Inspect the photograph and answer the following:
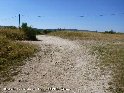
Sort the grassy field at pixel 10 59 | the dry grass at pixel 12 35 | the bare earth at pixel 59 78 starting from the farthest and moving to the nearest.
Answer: the dry grass at pixel 12 35 < the grassy field at pixel 10 59 < the bare earth at pixel 59 78

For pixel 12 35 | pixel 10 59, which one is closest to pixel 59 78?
pixel 10 59

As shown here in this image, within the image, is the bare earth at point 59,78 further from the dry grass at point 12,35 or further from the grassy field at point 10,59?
the dry grass at point 12,35

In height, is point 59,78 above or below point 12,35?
below

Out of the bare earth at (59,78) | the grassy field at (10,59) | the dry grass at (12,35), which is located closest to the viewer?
the bare earth at (59,78)

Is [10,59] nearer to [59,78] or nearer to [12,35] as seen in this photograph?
[59,78]

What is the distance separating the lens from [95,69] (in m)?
17.1

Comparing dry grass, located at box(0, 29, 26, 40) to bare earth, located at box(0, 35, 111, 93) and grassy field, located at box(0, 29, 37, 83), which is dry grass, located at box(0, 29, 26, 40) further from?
bare earth, located at box(0, 35, 111, 93)

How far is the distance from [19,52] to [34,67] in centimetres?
417

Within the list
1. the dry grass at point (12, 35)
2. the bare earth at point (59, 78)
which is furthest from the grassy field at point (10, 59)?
the dry grass at point (12, 35)

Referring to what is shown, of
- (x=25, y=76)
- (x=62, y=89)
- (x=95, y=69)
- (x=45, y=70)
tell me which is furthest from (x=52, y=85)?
(x=95, y=69)

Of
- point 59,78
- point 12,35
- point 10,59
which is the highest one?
point 12,35

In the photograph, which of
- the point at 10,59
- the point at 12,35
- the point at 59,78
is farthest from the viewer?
the point at 12,35

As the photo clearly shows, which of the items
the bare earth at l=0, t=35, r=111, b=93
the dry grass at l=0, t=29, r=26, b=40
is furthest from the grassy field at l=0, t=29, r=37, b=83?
the dry grass at l=0, t=29, r=26, b=40

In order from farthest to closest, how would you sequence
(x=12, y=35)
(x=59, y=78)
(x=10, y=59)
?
(x=12, y=35)
(x=10, y=59)
(x=59, y=78)
